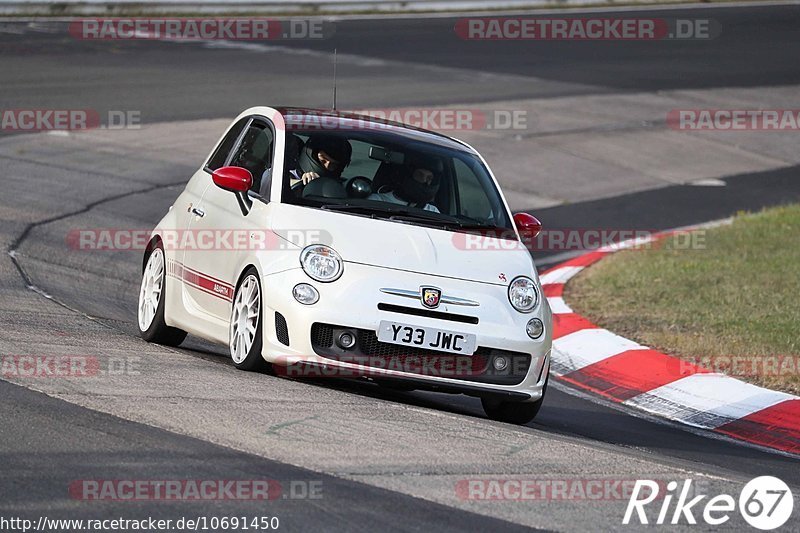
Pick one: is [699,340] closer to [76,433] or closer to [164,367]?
[164,367]

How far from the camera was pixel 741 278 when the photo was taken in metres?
12.8

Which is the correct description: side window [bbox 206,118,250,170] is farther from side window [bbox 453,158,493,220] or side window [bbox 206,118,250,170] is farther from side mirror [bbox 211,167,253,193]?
side window [bbox 453,158,493,220]

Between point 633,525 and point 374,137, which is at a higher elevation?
point 374,137

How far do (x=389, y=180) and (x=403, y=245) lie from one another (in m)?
0.81

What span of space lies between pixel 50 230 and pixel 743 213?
824cm

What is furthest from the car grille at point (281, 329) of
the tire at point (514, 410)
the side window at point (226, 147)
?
the side window at point (226, 147)

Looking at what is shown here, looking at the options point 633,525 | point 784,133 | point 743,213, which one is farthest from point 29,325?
point 784,133

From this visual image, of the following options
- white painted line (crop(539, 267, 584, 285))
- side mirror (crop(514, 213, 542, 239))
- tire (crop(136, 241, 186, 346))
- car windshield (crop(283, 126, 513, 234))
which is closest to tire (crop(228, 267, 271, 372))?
car windshield (crop(283, 126, 513, 234))

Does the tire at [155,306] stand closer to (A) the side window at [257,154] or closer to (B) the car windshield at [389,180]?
(A) the side window at [257,154]

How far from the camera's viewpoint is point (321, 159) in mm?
8633

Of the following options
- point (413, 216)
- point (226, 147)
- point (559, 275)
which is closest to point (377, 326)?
point (413, 216)

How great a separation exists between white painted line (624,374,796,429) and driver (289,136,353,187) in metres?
2.59

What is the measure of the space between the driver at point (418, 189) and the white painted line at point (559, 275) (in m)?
4.65

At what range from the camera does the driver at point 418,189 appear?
336 inches
